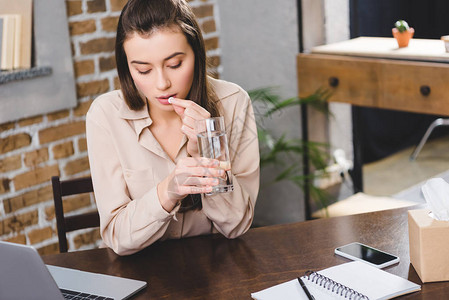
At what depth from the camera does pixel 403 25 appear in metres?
2.67

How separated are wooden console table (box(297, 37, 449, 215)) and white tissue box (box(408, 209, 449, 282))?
135cm

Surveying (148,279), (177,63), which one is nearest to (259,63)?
(177,63)

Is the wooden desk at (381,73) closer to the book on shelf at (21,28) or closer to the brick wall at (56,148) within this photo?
the brick wall at (56,148)

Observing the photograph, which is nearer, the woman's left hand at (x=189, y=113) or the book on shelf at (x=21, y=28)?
the woman's left hand at (x=189, y=113)

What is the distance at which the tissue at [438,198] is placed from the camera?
3.88 feet

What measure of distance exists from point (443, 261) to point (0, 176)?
1.79 meters

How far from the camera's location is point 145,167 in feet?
5.57

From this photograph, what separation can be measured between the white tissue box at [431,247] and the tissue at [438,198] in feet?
0.04

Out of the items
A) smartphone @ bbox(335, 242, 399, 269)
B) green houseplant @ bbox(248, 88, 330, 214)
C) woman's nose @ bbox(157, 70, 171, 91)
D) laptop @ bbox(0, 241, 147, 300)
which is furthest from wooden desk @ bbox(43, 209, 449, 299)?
green houseplant @ bbox(248, 88, 330, 214)

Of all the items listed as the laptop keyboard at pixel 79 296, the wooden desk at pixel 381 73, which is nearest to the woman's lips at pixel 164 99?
the laptop keyboard at pixel 79 296

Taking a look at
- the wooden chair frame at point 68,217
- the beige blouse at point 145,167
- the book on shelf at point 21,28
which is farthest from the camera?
Result: the book on shelf at point 21,28

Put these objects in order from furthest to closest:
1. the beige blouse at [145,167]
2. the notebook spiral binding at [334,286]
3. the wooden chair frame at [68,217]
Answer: the wooden chair frame at [68,217] < the beige blouse at [145,167] < the notebook spiral binding at [334,286]

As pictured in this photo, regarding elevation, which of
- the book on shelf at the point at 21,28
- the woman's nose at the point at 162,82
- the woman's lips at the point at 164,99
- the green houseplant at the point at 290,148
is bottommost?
the green houseplant at the point at 290,148

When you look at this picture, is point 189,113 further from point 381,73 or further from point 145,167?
point 381,73
